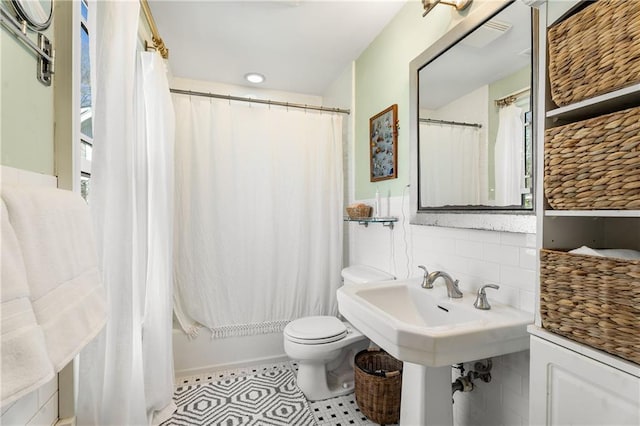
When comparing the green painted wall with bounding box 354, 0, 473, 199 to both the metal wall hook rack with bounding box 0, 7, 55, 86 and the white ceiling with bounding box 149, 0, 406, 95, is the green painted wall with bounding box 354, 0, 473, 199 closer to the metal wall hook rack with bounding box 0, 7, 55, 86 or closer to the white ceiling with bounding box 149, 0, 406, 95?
the white ceiling with bounding box 149, 0, 406, 95

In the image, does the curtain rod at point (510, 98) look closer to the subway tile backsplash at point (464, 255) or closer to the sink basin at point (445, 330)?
the subway tile backsplash at point (464, 255)

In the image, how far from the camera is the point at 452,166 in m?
1.43

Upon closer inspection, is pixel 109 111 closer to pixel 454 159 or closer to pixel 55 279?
pixel 55 279

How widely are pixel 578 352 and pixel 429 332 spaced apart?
352mm

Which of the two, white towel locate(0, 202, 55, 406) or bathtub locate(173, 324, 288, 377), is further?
bathtub locate(173, 324, 288, 377)

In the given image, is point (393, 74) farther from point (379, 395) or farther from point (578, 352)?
point (379, 395)

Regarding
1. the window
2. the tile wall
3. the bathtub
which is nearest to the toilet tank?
the tile wall

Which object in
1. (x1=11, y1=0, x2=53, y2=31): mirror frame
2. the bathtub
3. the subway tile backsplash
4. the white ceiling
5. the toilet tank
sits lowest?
the bathtub

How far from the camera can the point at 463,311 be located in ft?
3.74

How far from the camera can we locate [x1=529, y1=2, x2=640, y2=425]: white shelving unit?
0.63m

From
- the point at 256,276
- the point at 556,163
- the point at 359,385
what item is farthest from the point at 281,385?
the point at 556,163

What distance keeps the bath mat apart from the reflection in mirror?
1444 millimetres

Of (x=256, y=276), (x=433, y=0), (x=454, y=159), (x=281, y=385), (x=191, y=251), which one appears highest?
(x=433, y=0)

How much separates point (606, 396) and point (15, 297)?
124 centimetres
